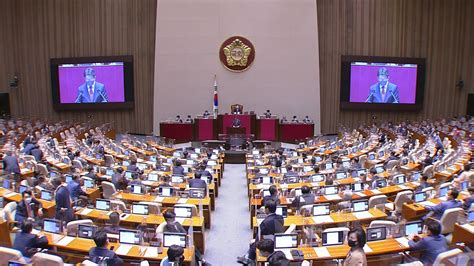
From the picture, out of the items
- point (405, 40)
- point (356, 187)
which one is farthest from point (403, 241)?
point (405, 40)

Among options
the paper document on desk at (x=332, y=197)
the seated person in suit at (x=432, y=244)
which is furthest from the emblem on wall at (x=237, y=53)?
the seated person in suit at (x=432, y=244)

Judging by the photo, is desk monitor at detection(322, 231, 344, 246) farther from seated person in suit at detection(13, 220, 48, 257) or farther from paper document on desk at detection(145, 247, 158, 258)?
seated person in suit at detection(13, 220, 48, 257)

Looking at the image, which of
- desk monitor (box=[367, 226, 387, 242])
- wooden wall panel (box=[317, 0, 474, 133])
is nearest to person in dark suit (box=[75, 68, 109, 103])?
wooden wall panel (box=[317, 0, 474, 133])

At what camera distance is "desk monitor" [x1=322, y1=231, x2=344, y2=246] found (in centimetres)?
784

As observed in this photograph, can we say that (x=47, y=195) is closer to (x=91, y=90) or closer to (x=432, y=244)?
(x=432, y=244)

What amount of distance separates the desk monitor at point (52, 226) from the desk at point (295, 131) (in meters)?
19.3

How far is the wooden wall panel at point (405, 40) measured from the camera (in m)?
29.2

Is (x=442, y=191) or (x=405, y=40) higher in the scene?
(x=405, y=40)

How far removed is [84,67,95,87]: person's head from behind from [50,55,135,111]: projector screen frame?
0.56 m

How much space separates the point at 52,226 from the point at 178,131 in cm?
1859

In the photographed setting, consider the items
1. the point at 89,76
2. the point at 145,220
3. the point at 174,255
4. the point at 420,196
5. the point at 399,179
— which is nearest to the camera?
the point at 174,255

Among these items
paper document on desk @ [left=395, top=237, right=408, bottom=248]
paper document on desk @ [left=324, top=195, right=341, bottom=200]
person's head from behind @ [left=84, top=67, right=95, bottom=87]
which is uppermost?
person's head from behind @ [left=84, top=67, right=95, bottom=87]

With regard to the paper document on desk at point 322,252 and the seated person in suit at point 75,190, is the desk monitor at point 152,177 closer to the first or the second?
the seated person in suit at point 75,190

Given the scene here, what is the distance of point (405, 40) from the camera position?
29.3 meters
